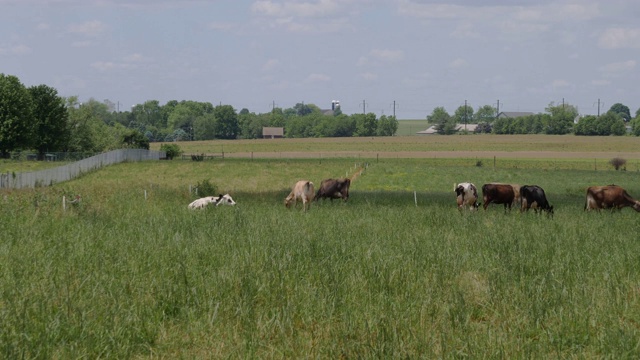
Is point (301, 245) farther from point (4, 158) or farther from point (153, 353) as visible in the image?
point (4, 158)

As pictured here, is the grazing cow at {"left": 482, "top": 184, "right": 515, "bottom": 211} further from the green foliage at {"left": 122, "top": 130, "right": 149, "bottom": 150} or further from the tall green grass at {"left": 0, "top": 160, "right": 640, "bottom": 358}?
the green foliage at {"left": 122, "top": 130, "right": 149, "bottom": 150}

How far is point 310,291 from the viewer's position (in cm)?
966

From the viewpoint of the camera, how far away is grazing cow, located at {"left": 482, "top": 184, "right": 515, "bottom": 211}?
29969 millimetres

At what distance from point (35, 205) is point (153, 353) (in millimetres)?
14137

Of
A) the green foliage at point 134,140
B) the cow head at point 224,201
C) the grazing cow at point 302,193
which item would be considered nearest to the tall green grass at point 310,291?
the cow head at point 224,201

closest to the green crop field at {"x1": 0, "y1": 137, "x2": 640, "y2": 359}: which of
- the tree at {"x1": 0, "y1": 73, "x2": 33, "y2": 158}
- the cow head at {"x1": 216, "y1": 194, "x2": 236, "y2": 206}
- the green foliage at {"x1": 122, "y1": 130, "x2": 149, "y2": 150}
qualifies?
the cow head at {"x1": 216, "y1": 194, "x2": 236, "y2": 206}

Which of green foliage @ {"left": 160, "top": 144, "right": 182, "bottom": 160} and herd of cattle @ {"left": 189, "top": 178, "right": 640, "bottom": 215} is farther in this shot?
green foliage @ {"left": 160, "top": 144, "right": 182, "bottom": 160}

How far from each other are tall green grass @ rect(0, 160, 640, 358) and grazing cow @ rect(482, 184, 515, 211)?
43.2ft

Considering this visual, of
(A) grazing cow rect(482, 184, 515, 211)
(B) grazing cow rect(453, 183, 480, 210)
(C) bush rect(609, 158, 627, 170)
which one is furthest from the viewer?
(C) bush rect(609, 158, 627, 170)

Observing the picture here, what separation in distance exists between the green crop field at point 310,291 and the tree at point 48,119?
8287 cm

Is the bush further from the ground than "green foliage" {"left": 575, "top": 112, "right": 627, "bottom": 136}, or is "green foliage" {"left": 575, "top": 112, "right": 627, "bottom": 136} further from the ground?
"green foliage" {"left": 575, "top": 112, "right": 627, "bottom": 136}

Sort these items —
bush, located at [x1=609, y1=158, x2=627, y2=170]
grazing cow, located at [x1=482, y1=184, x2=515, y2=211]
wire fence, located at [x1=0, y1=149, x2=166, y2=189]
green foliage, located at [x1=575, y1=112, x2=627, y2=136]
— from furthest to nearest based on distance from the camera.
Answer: green foliage, located at [x1=575, y1=112, x2=627, y2=136]
bush, located at [x1=609, y1=158, x2=627, y2=170]
wire fence, located at [x1=0, y1=149, x2=166, y2=189]
grazing cow, located at [x1=482, y1=184, x2=515, y2=211]

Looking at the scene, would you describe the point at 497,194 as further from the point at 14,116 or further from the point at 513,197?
the point at 14,116

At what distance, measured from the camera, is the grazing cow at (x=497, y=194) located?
30.0 meters
